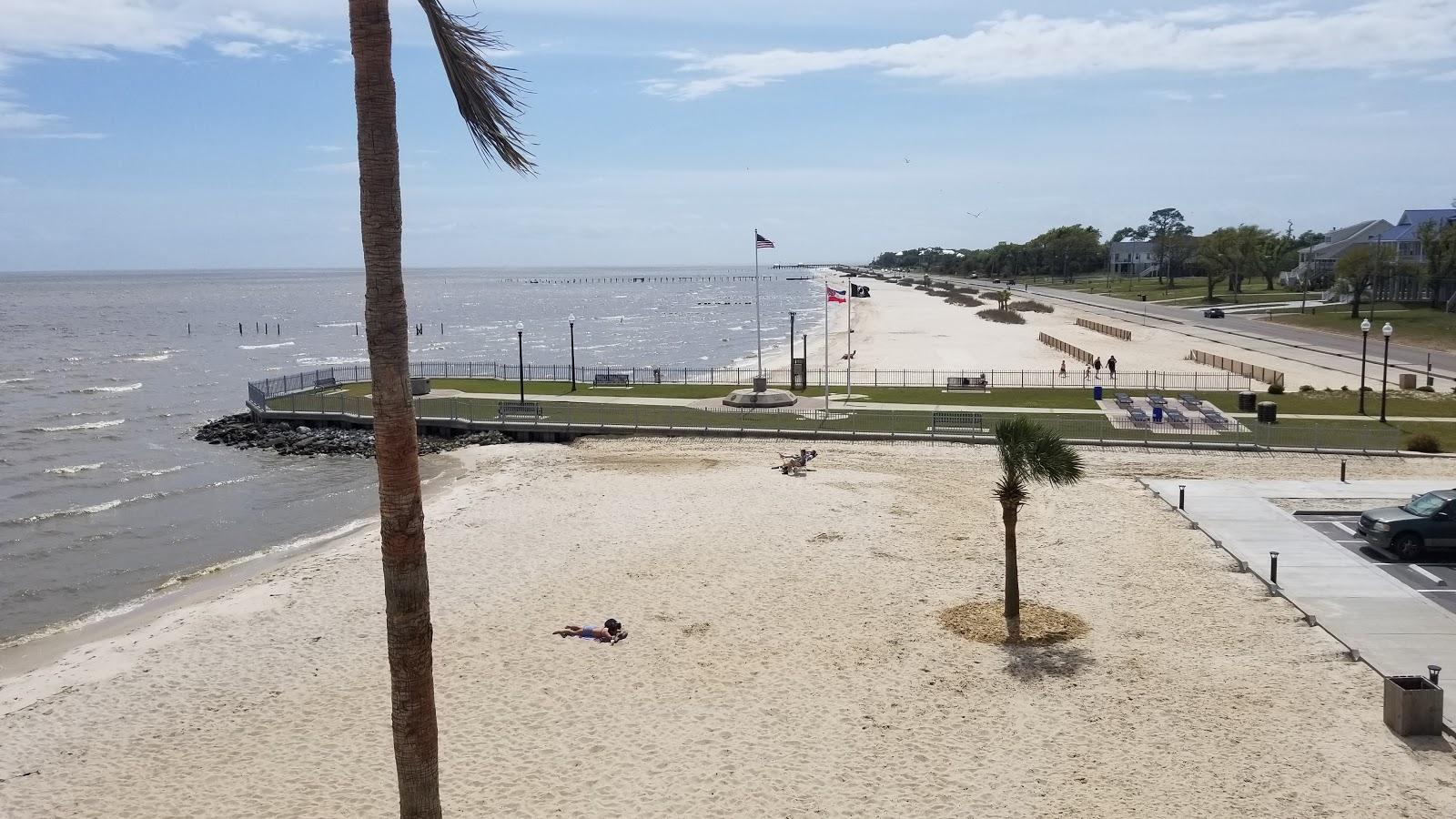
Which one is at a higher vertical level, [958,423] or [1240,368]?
[1240,368]

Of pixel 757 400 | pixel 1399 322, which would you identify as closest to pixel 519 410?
pixel 757 400

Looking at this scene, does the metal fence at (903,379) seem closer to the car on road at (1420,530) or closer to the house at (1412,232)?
the car on road at (1420,530)

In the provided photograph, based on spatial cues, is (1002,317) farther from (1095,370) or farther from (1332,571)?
(1332,571)

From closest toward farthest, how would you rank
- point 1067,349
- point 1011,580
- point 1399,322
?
point 1011,580 < point 1067,349 < point 1399,322

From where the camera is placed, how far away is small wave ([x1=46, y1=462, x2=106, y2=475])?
37719 mm

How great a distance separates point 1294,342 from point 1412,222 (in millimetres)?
49546

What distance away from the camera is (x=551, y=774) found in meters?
12.3

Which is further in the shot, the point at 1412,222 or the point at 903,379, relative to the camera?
the point at 1412,222

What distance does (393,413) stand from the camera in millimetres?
6219

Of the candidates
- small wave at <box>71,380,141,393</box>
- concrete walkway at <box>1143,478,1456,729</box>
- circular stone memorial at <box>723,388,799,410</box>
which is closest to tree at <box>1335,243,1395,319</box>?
circular stone memorial at <box>723,388,799,410</box>

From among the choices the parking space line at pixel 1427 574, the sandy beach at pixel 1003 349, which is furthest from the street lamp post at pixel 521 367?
the parking space line at pixel 1427 574

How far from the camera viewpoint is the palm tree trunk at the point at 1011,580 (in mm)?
16219

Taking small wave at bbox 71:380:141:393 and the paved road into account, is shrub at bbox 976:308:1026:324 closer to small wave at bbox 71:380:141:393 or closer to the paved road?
the paved road

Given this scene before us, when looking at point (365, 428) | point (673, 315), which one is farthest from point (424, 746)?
point (673, 315)
